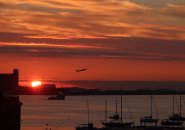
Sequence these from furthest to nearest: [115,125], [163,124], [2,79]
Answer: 1. [163,124]
2. [115,125]
3. [2,79]

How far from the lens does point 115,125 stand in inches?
3465

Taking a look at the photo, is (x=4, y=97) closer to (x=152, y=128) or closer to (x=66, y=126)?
(x=152, y=128)

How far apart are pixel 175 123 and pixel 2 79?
2445 inches

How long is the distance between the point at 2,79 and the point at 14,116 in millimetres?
11012

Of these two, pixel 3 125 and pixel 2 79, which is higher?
pixel 2 79

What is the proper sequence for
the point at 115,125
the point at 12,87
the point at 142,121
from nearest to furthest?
1. the point at 12,87
2. the point at 115,125
3. the point at 142,121

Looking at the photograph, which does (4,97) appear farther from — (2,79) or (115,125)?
(115,125)

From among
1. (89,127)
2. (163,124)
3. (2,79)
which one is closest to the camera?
(2,79)

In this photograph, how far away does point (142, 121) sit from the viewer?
333 feet

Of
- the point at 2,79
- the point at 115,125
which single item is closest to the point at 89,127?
the point at 115,125

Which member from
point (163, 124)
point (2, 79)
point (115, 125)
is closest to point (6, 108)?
point (2, 79)

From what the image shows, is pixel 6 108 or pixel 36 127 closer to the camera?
pixel 6 108

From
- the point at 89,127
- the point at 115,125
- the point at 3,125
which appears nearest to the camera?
the point at 3,125

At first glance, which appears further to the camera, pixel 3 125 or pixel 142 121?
pixel 142 121
